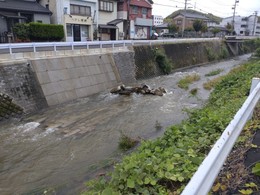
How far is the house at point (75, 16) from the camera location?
27562 millimetres

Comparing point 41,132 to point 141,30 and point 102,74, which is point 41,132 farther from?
point 141,30

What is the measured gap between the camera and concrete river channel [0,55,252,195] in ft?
22.7

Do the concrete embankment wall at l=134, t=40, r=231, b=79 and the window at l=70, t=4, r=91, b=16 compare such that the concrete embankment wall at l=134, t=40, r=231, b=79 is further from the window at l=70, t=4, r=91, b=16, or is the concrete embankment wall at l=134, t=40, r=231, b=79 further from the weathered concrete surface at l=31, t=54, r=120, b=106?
the window at l=70, t=4, r=91, b=16

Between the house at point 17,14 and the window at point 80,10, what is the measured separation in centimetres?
306

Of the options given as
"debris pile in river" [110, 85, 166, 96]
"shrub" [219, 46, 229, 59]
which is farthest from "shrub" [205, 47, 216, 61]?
"debris pile in river" [110, 85, 166, 96]

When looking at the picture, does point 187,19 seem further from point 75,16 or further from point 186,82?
point 186,82

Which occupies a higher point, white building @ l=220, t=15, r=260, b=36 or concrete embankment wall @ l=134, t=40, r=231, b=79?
white building @ l=220, t=15, r=260, b=36

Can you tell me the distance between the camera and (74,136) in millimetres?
10141

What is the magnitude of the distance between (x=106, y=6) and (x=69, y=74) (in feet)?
68.1

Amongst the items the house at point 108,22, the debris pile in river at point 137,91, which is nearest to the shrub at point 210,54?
the house at point 108,22

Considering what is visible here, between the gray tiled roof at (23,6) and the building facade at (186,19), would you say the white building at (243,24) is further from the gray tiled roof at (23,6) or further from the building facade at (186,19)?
the gray tiled roof at (23,6)

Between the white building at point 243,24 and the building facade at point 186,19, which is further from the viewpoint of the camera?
the white building at point 243,24

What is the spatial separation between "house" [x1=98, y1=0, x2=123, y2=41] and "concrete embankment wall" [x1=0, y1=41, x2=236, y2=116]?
1048 centimetres

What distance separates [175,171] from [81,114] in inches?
400
